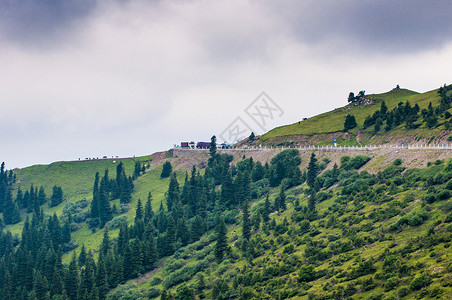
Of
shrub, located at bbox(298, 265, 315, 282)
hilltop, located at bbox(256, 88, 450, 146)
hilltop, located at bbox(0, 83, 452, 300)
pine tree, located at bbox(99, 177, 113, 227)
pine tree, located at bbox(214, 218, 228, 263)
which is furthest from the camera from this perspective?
pine tree, located at bbox(99, 177, 113, 227)

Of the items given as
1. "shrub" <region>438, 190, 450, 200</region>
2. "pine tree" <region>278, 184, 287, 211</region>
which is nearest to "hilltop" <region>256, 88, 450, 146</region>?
"pine tree" <region>278, 184, 287, 211</region>

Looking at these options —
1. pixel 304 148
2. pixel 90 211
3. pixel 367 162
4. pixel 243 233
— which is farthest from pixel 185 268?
pixel 90 211

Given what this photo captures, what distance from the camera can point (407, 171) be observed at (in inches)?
3716

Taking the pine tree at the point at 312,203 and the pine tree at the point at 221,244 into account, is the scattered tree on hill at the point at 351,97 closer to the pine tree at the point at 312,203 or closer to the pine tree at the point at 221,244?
the pine tree at the point at 312,203

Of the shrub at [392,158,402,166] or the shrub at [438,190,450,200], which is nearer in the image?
the shrub at [438,190,450,200]

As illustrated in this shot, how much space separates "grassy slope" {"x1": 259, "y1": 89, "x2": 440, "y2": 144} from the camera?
167m

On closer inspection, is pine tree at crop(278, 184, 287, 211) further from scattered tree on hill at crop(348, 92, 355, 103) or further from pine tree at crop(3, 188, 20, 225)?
pine tree at crop(3, 188, 20, 225)

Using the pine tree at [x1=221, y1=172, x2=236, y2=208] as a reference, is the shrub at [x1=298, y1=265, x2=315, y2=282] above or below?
below

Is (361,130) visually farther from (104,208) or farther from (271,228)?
(104,208)

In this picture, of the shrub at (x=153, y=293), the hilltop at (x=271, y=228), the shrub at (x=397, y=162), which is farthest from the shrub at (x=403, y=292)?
the shrub at (x=153, y=293)

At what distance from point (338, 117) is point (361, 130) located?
1195 inches

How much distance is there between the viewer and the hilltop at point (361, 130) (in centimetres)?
12344

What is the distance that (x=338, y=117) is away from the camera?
18512cm

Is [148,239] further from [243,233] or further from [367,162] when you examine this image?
[367,162]
